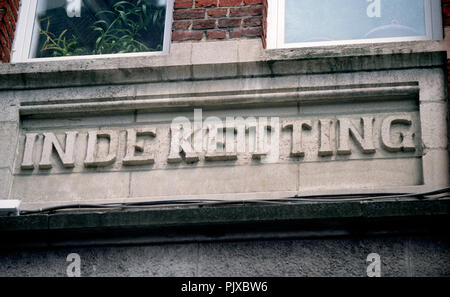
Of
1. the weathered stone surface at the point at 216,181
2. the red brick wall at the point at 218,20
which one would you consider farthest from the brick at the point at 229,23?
the weathered stone surface at the point at 216,181

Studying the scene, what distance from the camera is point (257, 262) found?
6988 millimetres

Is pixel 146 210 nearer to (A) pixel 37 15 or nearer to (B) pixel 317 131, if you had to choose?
(B) pixel 317 131

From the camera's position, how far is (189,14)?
8.28 metres

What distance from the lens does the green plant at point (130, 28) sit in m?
8.55

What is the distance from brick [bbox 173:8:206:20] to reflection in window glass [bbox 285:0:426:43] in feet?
2.45

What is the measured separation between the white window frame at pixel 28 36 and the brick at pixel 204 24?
29 centimetres

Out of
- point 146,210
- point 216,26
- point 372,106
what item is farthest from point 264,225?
point 216,26

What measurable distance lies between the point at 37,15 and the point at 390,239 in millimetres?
3975

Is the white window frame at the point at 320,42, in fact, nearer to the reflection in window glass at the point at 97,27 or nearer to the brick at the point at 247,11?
the brick at the point at 247,11

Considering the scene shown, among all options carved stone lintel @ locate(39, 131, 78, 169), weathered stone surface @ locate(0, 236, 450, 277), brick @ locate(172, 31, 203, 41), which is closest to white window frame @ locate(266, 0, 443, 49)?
brick @ locate(172, 31, 203, 41)

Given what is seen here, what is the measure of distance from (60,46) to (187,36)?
4.21ft

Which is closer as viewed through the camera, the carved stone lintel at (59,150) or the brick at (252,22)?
the carved stone lintel at (59,150)

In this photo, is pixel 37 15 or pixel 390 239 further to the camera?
pixel 37 15

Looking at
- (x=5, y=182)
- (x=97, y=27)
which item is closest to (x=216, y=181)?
(x=5, y=182)
